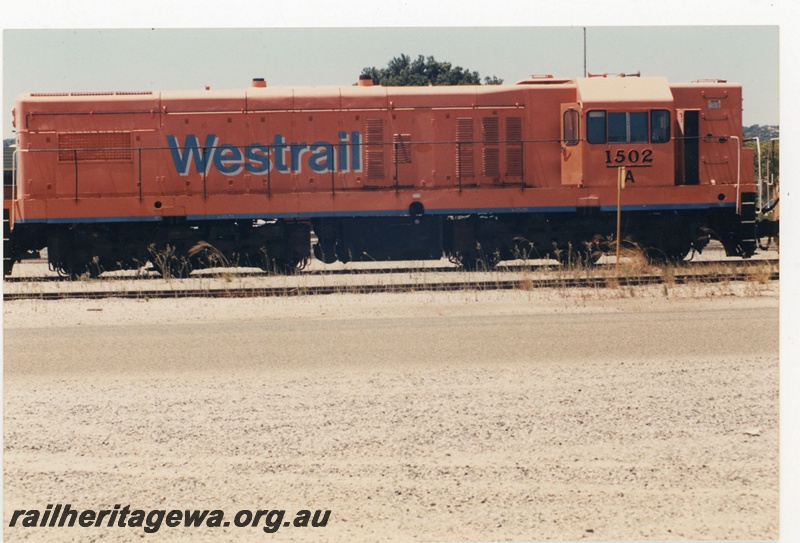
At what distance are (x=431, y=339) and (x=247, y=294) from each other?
4.87 m

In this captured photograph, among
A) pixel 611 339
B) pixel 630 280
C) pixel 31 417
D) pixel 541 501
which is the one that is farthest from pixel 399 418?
pixel 630 280

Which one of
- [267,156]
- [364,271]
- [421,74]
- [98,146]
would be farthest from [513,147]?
[421,74]

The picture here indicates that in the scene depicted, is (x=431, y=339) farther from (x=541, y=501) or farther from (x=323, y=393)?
(x=541, y=501)

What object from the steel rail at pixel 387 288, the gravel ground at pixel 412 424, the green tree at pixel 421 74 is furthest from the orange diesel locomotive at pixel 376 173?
the green tree at pixel 421 74

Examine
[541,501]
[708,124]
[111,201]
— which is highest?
[708,124]

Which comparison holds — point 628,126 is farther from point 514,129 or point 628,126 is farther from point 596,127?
point 514,129

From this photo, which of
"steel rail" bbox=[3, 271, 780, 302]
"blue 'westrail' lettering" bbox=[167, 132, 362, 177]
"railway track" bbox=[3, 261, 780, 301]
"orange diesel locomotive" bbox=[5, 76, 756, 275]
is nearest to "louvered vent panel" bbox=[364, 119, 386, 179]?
"orange diesel locomotive" bbox=[5, 76, 756, 275]

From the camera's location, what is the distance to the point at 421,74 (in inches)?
1529

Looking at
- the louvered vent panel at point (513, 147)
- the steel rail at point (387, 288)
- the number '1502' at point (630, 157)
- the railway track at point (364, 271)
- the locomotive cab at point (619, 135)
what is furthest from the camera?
the louvered vent panel at point (513, 147)

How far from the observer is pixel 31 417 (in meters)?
7.81

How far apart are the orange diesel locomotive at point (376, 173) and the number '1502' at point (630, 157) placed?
39mm

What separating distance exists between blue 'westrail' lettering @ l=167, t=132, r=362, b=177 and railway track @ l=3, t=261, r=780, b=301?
2561mm

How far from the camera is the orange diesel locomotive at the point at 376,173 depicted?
56.4 ft

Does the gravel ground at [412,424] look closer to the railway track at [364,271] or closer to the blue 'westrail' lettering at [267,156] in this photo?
the railway track at [364,271]
